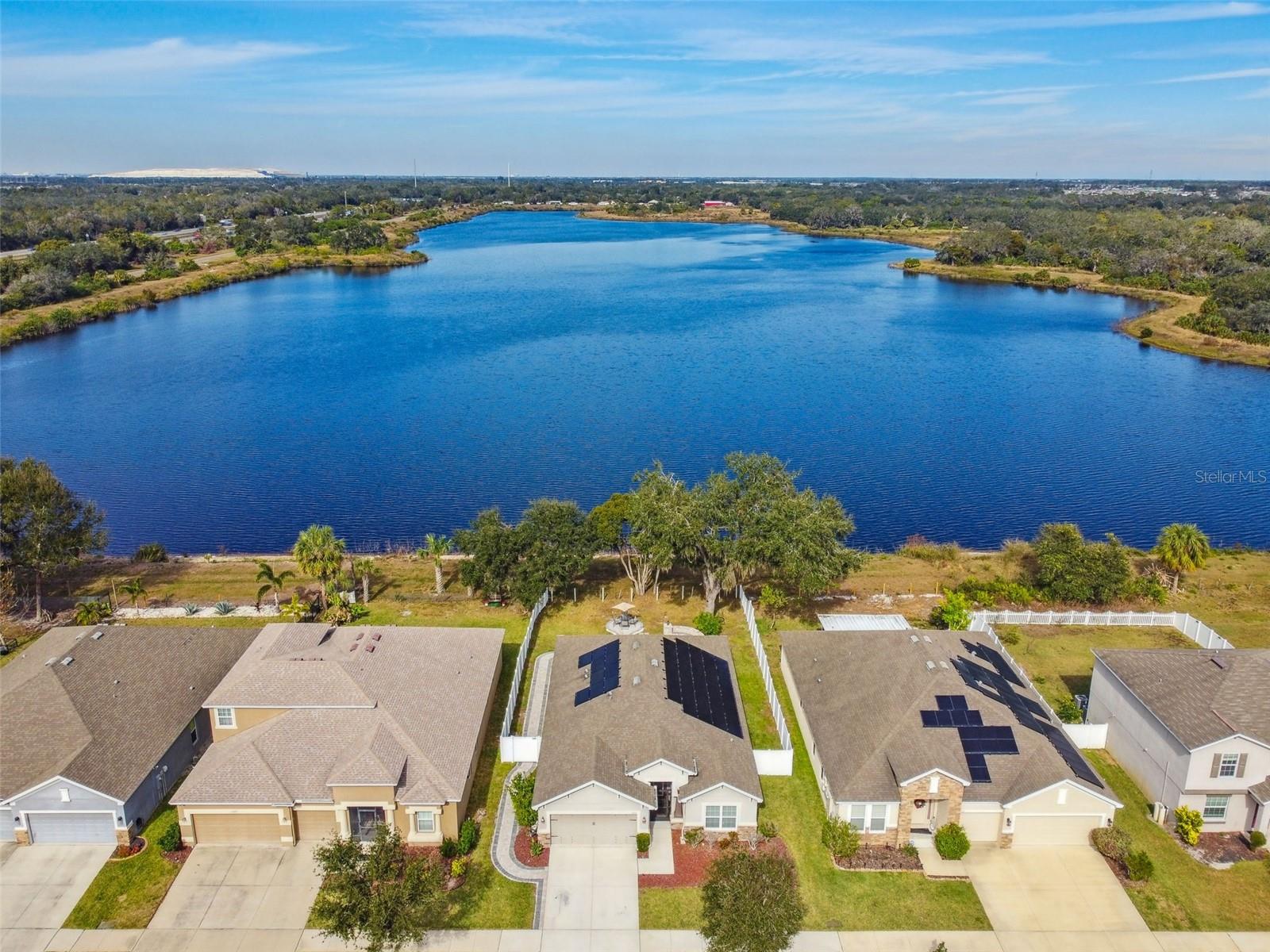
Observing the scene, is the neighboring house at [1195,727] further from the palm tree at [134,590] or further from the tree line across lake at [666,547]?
the palm tree at [134,590]

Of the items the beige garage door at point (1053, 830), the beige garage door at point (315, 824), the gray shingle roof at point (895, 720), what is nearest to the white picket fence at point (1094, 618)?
the gray shingle roof at point (895, 720)

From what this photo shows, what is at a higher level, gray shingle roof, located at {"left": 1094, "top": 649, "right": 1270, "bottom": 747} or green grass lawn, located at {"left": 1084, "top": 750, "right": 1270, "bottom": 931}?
gray shingle roof, located at {"left": 1094, "top": 649, "right": 1270, "bottom": 747}

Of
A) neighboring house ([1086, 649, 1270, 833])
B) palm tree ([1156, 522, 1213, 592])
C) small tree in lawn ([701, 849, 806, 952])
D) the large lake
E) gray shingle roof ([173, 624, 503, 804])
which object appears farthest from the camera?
the large lake

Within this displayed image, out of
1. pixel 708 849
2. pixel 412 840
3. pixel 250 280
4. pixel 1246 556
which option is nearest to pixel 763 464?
pixel 708 849

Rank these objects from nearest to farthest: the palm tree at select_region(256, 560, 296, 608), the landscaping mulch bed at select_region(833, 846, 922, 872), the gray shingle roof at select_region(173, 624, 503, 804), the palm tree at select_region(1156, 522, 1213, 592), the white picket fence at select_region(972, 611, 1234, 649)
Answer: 1. the landscaping mulch bed at select_region(833, 846, 922, 872)
2. the gray shingle roof at select_region(173, 624, 503, 804)
3. the white picket fence at select_region(972, 611, 1234, 649)
4. the palm tree at select_region(256, 560, 296, 608)
5. the palm tree at select_region(1156, 522, 1213, 592)

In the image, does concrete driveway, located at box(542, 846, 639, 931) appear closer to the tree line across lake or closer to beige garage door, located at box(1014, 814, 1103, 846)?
beige garage door, located at box(1014, 814, 1103, 846)

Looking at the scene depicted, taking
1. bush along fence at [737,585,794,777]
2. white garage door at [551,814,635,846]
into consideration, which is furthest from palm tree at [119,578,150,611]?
bush along fence at [737,585,794,777]

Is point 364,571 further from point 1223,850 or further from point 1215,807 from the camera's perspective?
point 1223,850

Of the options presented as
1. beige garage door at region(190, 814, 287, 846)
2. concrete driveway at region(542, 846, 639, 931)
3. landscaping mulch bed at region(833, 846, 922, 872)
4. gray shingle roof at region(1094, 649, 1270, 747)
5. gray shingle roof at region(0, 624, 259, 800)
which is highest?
gray shingle roof at region(1094, 649, 1270, 747)

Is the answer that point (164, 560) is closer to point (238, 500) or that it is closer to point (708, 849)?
point (238, 500)
